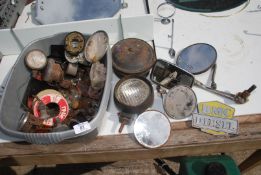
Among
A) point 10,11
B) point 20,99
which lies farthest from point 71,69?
point 10,11

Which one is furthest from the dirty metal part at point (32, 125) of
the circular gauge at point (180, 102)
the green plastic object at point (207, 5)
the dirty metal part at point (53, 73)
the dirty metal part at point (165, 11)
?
the green plastic object at point (207, 5)

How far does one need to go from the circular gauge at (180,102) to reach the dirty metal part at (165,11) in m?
0.33

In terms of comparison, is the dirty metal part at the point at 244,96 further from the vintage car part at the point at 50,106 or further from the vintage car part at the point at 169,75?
the vintage car part at the point at 50,106

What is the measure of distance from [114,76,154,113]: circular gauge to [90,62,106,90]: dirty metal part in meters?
0.05

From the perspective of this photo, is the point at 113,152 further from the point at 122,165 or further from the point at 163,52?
the point at 122,165

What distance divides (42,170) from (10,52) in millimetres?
684

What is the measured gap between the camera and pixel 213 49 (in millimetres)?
987

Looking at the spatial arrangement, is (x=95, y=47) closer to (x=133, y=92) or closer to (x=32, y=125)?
(x=133, y=92)

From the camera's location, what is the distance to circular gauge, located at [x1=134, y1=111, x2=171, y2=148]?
84 centimetres

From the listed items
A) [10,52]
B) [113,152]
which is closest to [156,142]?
[113,152]

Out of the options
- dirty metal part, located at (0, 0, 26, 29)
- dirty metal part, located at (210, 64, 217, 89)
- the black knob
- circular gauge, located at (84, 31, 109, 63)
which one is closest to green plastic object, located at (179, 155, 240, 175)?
the black knob

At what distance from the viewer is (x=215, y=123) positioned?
85 centimetres

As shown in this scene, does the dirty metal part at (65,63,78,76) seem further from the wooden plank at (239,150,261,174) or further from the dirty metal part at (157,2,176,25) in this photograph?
Answer: the wooden plank at (239,150,261,174)

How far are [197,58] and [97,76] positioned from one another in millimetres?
352
